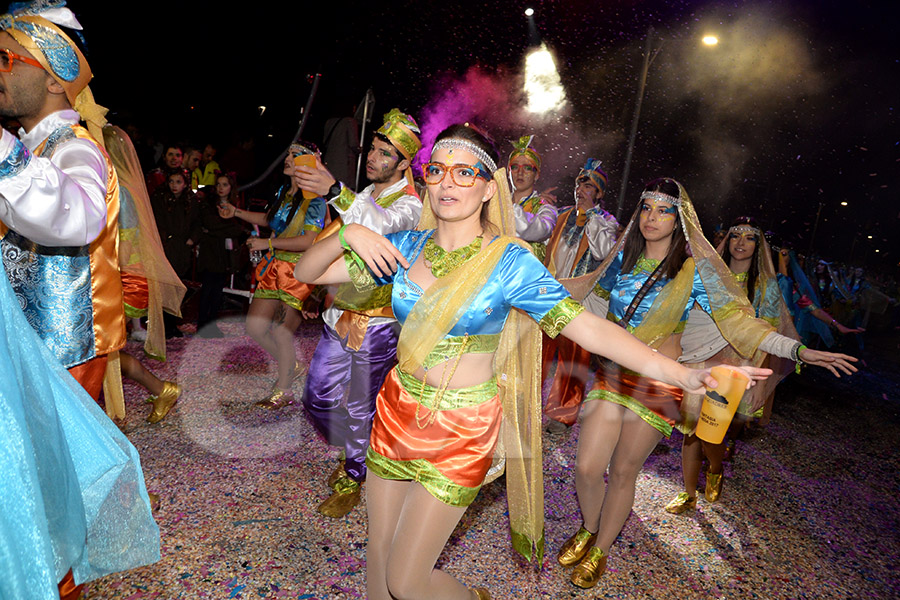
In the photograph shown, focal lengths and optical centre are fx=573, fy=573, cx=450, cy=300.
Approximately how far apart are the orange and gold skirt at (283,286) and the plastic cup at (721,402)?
348cm

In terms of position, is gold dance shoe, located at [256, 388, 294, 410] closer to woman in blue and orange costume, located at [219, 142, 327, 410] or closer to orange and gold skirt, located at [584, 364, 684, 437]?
woman in blue and orange costume, located at [219, 142, 327, 410]

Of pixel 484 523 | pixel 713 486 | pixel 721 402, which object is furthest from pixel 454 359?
pixel 713 486

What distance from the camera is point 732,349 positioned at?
13.0 feet

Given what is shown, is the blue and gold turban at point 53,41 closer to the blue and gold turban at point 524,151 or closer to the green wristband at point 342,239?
the green wristband at point 342,239

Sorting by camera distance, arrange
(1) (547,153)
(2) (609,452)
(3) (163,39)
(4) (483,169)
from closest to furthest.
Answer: (4) (483,169)
(2) (609,452)
(3) (163,39)
(1) (547,153)

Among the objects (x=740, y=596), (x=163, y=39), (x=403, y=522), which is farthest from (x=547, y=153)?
(x=403, y=522)

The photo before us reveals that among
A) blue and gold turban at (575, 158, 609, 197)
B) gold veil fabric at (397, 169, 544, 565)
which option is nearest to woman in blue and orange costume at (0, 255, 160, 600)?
gold veil fabric at (397, 169, 544, 565)

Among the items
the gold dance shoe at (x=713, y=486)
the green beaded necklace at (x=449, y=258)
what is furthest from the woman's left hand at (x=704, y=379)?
the gold dance shoe at (x=713, y=486)

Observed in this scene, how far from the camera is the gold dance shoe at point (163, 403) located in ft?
14.0

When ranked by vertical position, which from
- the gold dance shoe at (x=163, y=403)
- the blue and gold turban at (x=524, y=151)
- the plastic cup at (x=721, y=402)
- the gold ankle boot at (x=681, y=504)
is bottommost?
the gold dance shoe at (x=163, y=403)

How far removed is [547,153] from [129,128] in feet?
31.5

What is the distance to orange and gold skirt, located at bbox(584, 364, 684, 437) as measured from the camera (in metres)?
3.04

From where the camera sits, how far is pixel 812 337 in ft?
41.2

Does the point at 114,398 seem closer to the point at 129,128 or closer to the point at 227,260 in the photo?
the point at 227,260
